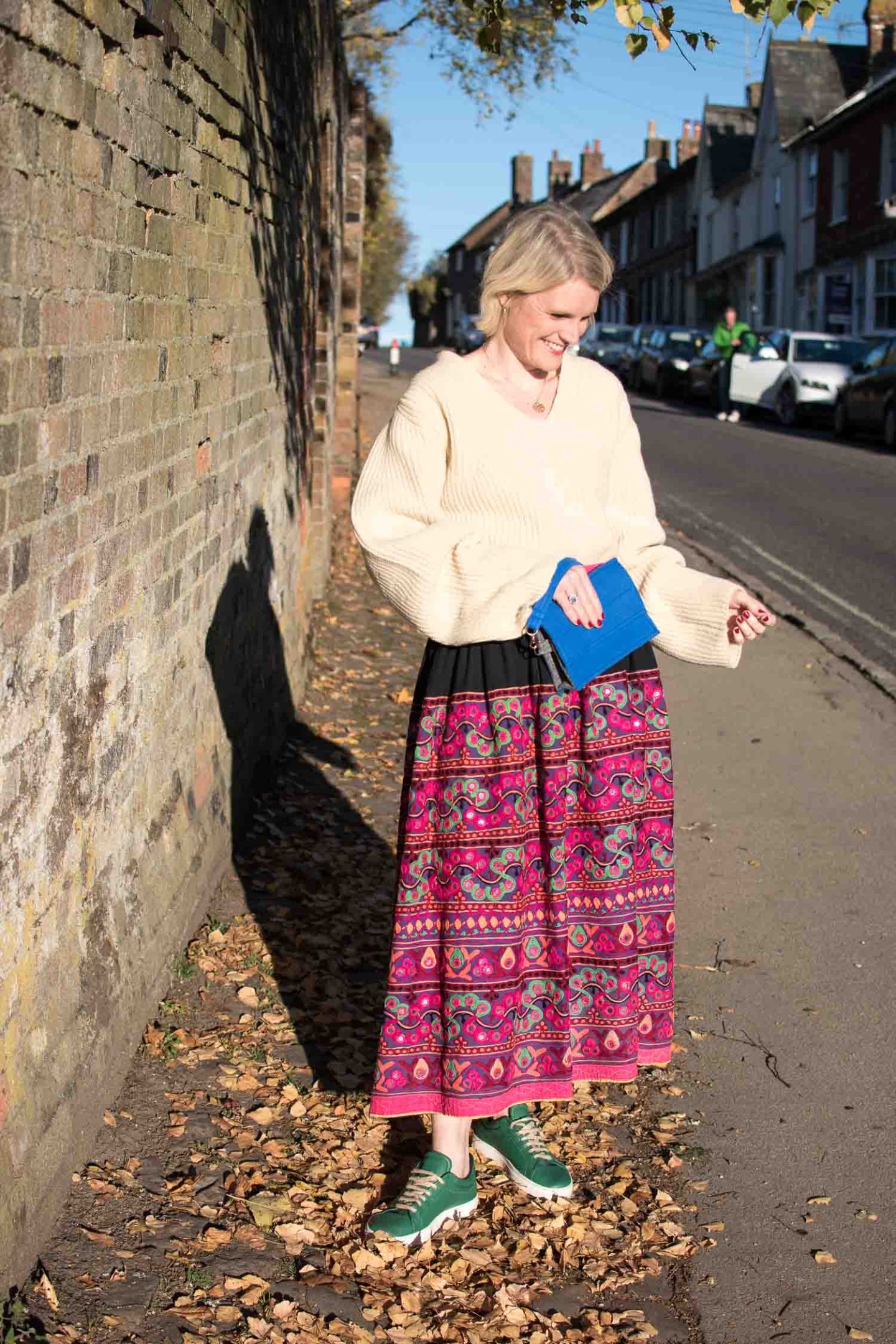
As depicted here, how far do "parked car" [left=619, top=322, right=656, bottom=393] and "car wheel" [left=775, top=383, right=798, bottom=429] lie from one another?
33.4 ft

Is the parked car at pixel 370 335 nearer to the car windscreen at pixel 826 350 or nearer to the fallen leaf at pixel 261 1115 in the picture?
the car windscreen at pixel 826 350

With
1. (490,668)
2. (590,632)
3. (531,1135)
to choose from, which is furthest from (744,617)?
(531,1135)

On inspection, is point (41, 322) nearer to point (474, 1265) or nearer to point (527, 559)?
point (527, 559)

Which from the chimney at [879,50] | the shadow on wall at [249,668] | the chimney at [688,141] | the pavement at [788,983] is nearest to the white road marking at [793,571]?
the pavement at [788,983]

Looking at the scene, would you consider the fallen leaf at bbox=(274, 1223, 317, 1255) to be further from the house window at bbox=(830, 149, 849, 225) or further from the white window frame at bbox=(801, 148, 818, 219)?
the white window frame at bbox=(801, 148, 818, 219)

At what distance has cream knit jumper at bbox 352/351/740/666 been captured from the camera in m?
3.21

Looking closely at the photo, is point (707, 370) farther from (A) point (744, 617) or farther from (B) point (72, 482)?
(B) point (72, 482)

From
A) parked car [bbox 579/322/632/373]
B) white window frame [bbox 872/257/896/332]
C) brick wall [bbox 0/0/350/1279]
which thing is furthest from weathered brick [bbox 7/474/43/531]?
parked car [bbox 579/322/632/373]

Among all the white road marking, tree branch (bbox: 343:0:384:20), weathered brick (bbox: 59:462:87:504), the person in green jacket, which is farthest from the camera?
the person in green jacket

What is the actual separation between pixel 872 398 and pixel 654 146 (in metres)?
51.5

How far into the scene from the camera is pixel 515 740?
3.26 m

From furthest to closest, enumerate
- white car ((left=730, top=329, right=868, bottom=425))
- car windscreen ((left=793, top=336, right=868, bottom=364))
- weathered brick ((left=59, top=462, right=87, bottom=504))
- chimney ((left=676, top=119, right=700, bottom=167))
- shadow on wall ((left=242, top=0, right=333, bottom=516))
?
chimney ((left=676, top=119, right=700, bottom=167)), car windscreen ((left=793, top=336, right=868, bottom=364)), white car ((left=730, top=329, right=868, bottom=425)), shadow on wall ((left=242, top=0, right=333, bottom=516)), weathered brick ((left=59, top=462, right=87, bottom=504))

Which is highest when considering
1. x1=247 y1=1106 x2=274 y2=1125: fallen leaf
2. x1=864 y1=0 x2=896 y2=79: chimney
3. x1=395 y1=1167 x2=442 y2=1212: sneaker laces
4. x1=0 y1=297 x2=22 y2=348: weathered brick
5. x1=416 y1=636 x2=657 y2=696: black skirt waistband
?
x1=864 y1=0 x2=896 y2=79: chimney

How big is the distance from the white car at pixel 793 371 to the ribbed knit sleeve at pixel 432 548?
2316 centimetres
